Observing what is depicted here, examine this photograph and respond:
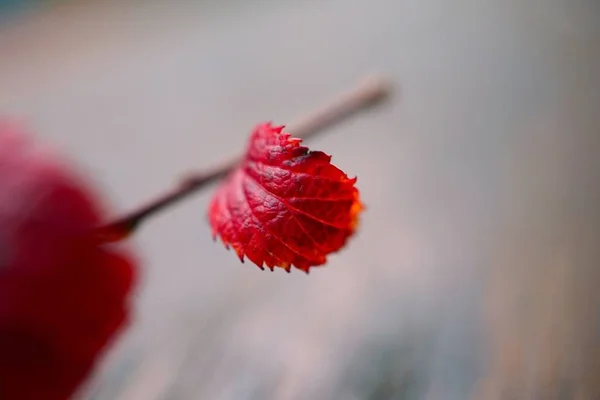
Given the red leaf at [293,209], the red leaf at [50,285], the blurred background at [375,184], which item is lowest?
the red leaf at [50,285]

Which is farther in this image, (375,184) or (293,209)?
(375,184)

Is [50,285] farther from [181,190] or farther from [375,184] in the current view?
[375,184]

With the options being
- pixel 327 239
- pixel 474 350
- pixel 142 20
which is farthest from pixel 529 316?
pixel 142 20

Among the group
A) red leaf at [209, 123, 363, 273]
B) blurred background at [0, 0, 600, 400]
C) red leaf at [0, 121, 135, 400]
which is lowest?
red leaf at [0, 121, 135, 400]

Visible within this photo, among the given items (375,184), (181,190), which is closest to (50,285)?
(181,190)

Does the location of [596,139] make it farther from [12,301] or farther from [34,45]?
[34,45]
